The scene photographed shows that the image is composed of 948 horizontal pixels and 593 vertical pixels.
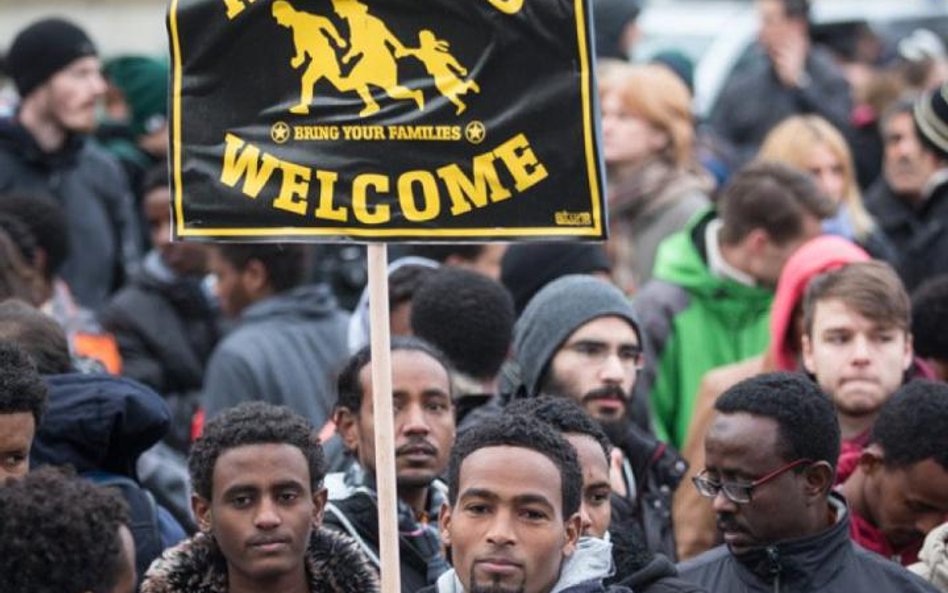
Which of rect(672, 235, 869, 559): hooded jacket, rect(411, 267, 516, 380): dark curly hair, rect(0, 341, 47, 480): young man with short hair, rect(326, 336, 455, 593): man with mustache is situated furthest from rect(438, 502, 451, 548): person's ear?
rect(672, 235, 869, 559): hooded jacket

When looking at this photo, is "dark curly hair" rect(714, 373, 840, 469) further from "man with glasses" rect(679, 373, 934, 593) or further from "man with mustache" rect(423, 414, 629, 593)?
"man with mustache" rect(423, 414, 629, 593)

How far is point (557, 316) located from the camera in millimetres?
9367

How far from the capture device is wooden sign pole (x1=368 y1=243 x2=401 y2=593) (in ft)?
24.0

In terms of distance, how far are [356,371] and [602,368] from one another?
1.03m

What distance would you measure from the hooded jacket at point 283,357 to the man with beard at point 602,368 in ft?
4.67

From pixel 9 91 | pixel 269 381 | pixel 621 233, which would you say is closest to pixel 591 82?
pixel 269 381

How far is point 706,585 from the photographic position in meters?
7.99

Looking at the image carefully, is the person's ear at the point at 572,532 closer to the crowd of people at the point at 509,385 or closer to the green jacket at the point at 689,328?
the crowd of people at the point at 509,385

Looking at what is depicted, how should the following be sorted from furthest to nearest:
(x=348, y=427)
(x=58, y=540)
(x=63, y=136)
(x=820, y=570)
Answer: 1. (x=63, y=136)
2. (x=348, y=427)
3. (x=820, y=570)
4. (x=58, y=540)

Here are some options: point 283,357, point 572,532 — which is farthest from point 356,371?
point 283,357

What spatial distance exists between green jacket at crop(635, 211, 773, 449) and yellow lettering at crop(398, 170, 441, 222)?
3239 mm

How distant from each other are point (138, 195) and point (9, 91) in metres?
3.56

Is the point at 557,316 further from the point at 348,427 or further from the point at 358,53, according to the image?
the point at 358,53

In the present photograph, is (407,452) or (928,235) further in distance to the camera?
(928,235)
